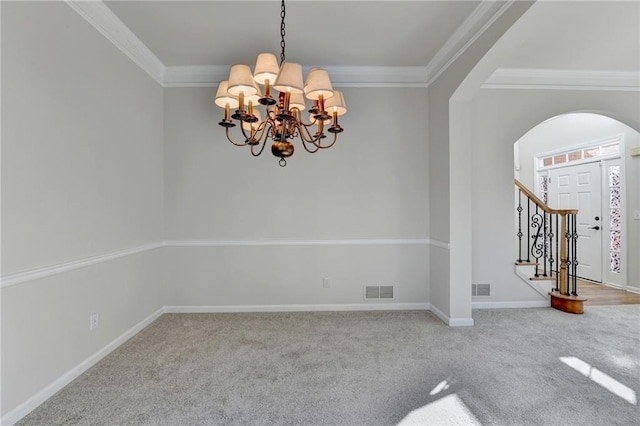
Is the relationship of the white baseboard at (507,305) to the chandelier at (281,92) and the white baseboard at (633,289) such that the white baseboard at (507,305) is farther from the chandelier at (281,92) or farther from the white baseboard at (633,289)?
the chandelier at (281,92)

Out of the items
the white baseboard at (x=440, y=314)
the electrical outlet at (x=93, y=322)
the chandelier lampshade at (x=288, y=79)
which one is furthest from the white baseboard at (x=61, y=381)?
the white baseboard at (x=440, y=314)

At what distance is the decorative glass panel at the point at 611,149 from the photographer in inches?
181

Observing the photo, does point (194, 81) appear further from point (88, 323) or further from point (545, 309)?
point (545, 309)

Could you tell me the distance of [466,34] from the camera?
271 centimetres

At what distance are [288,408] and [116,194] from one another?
2292 mm

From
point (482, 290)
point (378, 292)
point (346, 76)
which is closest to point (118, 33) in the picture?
point (346, 76)

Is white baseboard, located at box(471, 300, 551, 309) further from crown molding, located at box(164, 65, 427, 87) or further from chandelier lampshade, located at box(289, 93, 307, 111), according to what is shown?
chandelier lampshade, located at box(289, 93, 307, 111)

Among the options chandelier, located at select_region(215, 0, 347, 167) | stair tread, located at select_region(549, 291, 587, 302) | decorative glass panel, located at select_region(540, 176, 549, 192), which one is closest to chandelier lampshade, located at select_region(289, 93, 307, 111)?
chandelier, located at select_region(215, 0, 347, 167)

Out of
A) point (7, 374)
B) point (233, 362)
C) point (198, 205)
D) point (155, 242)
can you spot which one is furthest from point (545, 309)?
point (7, 374)

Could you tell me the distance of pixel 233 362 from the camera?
7.83ft

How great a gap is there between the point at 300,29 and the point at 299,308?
295 centimetres

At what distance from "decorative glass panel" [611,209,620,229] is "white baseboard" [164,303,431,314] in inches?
142

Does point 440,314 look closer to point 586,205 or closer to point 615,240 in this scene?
point 615,240

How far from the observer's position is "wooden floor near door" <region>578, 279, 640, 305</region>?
390 centimetres
